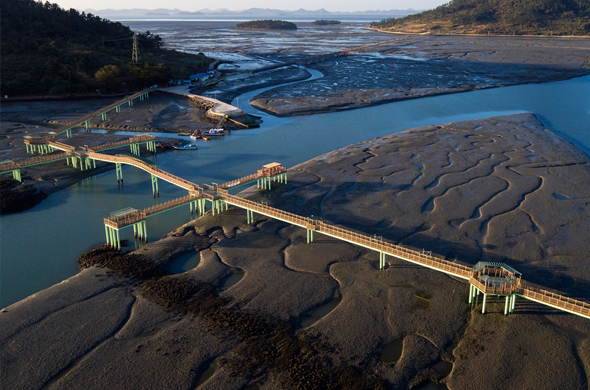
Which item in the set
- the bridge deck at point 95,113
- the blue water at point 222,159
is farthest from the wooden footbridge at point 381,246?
the bridge deck at point 95,113

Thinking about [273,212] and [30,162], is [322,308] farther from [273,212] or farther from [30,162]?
A: [30,162]

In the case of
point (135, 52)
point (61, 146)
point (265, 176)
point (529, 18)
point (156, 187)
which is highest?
point (529, 18)

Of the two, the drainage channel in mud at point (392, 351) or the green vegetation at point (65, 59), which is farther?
the green vegetation at point (65, 59)

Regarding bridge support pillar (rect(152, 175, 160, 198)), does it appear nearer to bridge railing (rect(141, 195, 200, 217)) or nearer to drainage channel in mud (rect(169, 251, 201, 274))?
bridge railing (rect(141, 195, 200, 217))

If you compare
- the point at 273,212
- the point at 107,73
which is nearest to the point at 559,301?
the point at 273,212

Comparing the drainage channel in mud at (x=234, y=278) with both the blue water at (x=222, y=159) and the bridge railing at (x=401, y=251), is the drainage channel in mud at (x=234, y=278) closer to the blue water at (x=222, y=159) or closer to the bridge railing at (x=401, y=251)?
the bridge railing at (x=401, y=251)

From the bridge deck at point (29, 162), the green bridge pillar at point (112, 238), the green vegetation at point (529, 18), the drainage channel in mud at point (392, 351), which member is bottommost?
the drainage channel in mud at point (392, 351)
